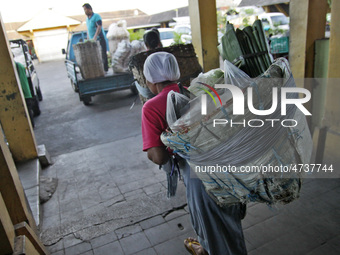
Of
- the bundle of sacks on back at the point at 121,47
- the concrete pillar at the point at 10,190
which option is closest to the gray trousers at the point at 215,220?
the concrete pillar at the point at 10,190

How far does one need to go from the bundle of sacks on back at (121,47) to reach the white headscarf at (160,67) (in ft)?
18.8

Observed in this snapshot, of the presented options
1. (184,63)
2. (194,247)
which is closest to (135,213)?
(194,247)

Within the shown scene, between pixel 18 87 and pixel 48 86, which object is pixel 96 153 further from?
pixel 48 86

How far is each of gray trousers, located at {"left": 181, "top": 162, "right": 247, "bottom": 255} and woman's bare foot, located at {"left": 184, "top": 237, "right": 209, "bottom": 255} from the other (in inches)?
14.8

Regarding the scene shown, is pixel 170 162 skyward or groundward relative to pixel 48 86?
skyward

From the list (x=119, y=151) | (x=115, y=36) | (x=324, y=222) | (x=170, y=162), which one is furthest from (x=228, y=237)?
(x=115, y=36)

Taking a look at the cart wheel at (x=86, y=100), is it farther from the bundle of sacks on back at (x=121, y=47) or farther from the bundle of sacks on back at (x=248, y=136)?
the bundle of sacks on back at (x=248, y=136)

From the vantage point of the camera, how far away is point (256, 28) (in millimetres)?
1931

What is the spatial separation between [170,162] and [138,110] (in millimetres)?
5369

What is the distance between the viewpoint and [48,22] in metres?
23.0

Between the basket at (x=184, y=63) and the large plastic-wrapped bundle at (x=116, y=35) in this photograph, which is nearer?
the basket at (x=184, y=63)

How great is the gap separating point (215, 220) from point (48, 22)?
82.5 feet

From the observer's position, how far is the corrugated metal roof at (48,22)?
2285 centimetres

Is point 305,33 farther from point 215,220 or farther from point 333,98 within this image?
point 215,220
